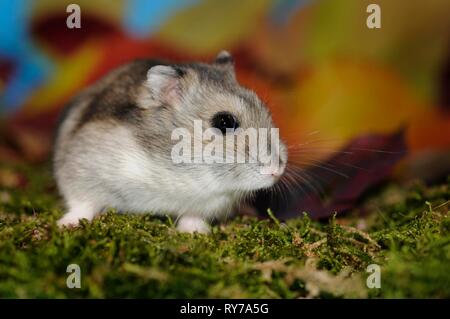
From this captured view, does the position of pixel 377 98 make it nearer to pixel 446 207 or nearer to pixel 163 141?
pixel 446 207

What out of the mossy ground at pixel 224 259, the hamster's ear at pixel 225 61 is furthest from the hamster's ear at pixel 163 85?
the mossy ground at pixel 224 259

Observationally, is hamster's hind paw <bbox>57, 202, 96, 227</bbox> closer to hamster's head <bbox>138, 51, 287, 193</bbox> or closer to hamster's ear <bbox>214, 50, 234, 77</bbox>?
hamster's head <bbox>138, 51, 287, 193</bbox>

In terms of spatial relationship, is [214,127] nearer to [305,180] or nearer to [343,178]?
[305,180]

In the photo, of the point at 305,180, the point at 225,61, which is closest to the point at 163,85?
the point at 225,61

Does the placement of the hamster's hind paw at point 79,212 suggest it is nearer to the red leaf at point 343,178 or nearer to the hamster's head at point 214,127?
the hamster's head at point 214,127
